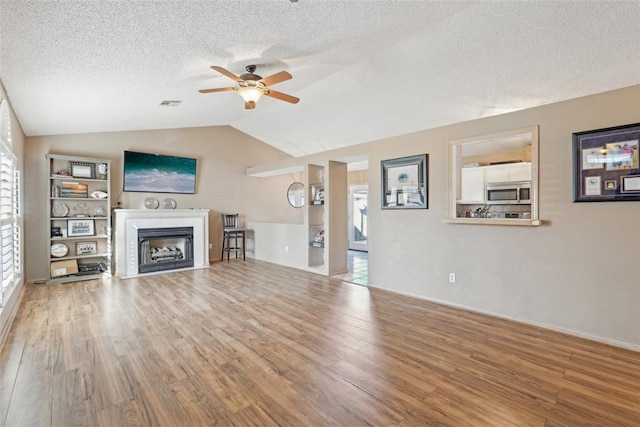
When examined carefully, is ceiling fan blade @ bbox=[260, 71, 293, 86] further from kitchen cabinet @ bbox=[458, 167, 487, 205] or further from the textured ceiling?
kitchen cabinet @ bbox=[458, 167, 487, 205]

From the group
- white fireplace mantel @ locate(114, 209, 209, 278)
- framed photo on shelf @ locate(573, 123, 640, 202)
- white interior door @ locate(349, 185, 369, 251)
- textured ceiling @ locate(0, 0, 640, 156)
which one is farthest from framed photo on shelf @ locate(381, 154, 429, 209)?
white interior door @ locate(349, 185, 369, 251)

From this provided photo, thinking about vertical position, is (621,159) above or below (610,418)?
above

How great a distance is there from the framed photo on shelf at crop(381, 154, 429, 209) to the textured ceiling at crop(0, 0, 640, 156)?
1.05 metres

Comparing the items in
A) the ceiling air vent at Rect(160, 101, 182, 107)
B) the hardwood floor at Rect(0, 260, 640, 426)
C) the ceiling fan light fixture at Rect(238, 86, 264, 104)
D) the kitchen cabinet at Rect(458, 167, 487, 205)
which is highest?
the ceiling air vent at Rect(160, 101, 182, 107)

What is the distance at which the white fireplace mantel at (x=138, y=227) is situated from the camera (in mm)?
5371

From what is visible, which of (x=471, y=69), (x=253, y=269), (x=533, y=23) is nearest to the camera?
(x=533, y=23)

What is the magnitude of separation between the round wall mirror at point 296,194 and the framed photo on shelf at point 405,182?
373 cm

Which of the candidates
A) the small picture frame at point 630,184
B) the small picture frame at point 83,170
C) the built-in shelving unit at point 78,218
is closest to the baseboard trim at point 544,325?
the small picture frame at point 630,184

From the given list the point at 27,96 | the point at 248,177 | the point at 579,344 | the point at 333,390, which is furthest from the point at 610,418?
the point at 248,177

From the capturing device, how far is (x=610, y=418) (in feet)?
5.76

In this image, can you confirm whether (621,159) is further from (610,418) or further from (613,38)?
(610,418)

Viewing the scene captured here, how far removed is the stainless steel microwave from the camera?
16.8 ft

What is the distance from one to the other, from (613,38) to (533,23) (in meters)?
0.66

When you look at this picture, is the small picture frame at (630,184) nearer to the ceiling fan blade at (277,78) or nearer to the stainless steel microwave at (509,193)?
the stainless steel microwave at (509,193)
